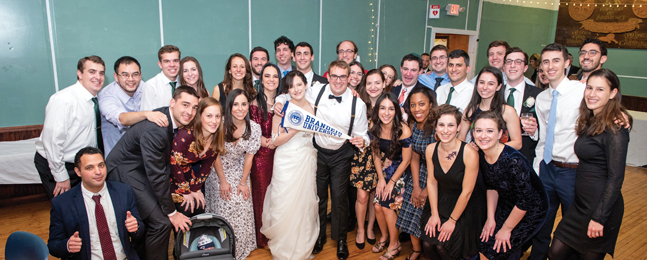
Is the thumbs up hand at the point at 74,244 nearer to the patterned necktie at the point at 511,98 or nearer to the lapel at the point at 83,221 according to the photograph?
the lapel at the point at 83,221

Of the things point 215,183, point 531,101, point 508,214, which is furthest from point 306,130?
point 531,101

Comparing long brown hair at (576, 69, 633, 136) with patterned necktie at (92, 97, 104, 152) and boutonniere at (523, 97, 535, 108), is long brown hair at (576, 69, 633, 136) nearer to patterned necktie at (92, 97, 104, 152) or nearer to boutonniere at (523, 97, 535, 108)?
boutonniere at (523, 97, 535, 108)

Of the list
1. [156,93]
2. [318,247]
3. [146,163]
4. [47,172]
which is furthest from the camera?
[156,93]

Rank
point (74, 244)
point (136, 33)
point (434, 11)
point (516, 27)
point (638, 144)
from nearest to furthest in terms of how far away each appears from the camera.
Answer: point (74, 244) → point (136, 33) → point (638, 144) → point (434, 11) → point (516, 27)

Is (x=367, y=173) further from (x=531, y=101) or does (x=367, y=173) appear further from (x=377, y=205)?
(x=531, y=101)

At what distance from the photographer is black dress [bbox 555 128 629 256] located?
235cm

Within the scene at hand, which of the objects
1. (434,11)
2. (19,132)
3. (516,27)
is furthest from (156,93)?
(516,27)

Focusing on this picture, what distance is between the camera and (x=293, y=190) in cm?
319

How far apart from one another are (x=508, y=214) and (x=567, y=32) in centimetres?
1080

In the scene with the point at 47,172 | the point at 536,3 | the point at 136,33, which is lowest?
the point at 47,172

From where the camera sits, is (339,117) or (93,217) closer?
(93,217)

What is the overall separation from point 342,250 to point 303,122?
1286 millimetres

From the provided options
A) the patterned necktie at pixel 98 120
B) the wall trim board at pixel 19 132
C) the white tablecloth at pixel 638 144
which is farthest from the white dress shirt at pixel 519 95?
the wall trim board at pixel 19 132

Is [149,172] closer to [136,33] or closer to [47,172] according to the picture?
[47,172]
